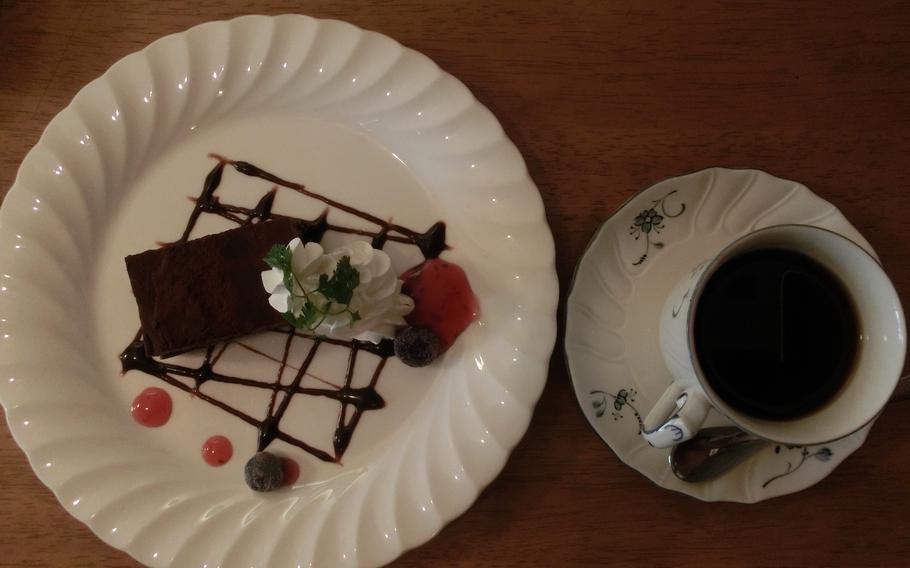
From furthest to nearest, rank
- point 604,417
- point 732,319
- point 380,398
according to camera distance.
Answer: point 380,398 < point 604,417 < point 732,319

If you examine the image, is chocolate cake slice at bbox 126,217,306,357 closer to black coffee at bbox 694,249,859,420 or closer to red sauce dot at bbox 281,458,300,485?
red sauce dot at bbox 281,458,300,485

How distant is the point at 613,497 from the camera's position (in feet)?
3.19

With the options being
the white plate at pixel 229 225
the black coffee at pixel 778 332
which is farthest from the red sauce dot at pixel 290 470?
the black coffee at pixel 778 332

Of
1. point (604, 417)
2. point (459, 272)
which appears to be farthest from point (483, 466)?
point (459, 272)

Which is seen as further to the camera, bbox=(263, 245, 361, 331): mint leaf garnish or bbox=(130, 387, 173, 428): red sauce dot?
bbox=(130, 387, 173, 428): red sauce dot

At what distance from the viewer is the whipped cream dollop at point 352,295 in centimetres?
91

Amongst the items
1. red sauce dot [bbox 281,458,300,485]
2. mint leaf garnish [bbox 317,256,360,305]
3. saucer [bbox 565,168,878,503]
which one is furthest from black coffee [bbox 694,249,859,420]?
red sauce dot [bbox 281,458,300,485]

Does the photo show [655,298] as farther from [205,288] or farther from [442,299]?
[205,288]

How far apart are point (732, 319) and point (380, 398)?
0.55 m

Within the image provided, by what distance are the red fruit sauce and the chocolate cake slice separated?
0.23m

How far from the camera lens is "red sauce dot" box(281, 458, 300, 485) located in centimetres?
99

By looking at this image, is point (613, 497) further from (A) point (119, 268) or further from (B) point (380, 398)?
(A) point (119, 268)

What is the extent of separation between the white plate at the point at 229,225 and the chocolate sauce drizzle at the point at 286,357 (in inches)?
0.6

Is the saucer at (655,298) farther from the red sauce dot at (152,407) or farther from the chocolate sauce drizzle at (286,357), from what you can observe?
the red sauce dot at (152,407)
